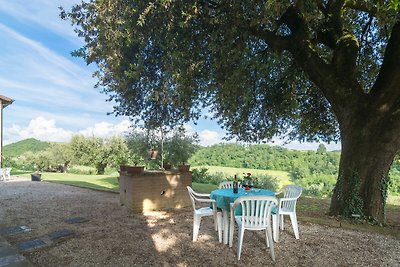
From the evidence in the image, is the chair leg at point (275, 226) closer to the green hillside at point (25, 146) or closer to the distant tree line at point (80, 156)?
the distant tree line at point (80, 156)

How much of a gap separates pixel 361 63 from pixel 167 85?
6831 mm

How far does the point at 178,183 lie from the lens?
855 centimetres

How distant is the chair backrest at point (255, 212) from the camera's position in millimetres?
4195

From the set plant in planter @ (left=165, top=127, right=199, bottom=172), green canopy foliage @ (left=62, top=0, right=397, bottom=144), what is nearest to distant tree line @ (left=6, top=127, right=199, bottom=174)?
plant in planter @ (left=165, top=127, right=199, bottom=172)

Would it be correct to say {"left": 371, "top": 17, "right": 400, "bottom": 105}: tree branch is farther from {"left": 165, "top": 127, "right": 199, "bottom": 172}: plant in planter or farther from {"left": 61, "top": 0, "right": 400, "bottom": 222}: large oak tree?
{"left": 165, "top": 127, "right": 199, "bottom": 172}: plant in planter

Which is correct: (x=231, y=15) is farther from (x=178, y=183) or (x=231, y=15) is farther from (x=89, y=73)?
(x=178, y=183)

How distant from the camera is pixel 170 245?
4691 mm

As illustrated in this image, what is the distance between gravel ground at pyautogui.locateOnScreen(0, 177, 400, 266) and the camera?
161 inches

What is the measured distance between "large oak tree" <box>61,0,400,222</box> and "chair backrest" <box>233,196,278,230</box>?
2969mm

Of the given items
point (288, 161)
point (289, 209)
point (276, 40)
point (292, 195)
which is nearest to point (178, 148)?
point (288, 161)

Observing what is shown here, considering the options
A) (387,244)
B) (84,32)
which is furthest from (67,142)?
(387,244)

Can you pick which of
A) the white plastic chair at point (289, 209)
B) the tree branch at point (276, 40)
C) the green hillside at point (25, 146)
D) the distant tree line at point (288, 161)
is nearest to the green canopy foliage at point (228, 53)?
the tree branch at point (276, 40)

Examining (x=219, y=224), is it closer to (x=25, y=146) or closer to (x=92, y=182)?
(x=92, y=182)

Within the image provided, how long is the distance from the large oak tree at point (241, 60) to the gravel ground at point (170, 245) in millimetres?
1962
